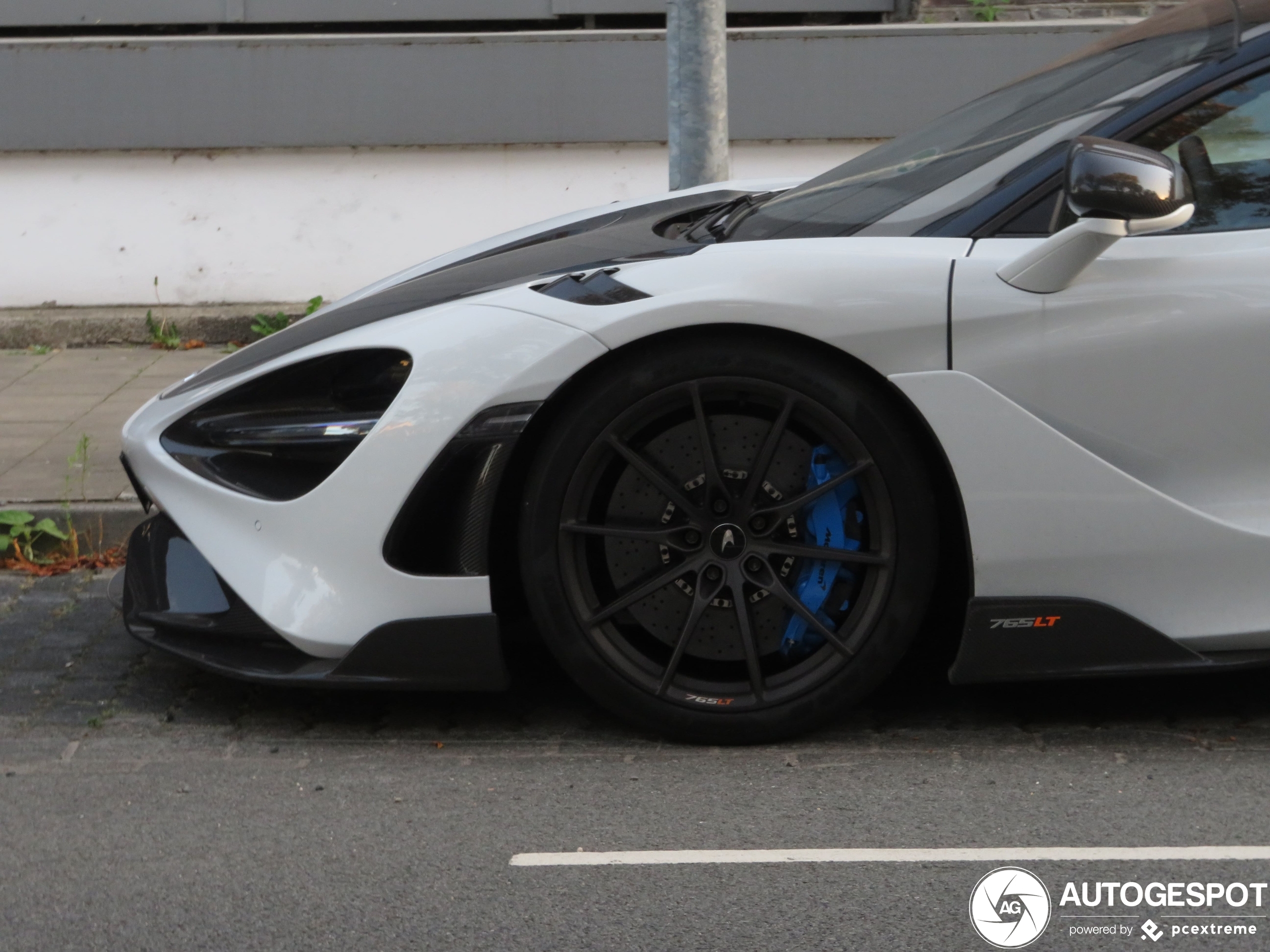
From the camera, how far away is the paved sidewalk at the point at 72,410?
5.26 m

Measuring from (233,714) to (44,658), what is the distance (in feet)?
2.53

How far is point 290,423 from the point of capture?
3.25 m

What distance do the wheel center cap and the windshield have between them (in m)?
0.67

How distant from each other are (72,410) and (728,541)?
422 cm

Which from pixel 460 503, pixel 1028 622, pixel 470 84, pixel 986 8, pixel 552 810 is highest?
pixel 986 8

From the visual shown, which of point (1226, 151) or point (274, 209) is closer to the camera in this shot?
point (1226, 151)

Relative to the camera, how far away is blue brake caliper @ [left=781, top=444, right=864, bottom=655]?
3170 millimetres

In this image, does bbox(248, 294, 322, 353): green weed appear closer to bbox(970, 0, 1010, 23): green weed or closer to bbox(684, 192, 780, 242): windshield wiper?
bbox(970, 0, 1010, 23): green weed

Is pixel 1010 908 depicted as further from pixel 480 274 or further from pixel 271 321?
pixel 271 321

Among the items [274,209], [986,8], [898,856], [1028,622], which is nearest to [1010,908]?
[898,856]

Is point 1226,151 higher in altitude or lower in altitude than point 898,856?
higher

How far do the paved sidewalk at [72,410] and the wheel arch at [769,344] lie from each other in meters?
2.34

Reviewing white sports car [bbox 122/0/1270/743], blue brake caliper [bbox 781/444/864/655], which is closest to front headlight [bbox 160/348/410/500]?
white sports car [bbox 122/0/1270/743]

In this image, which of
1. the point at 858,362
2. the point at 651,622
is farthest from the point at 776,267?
the point at 651,622
